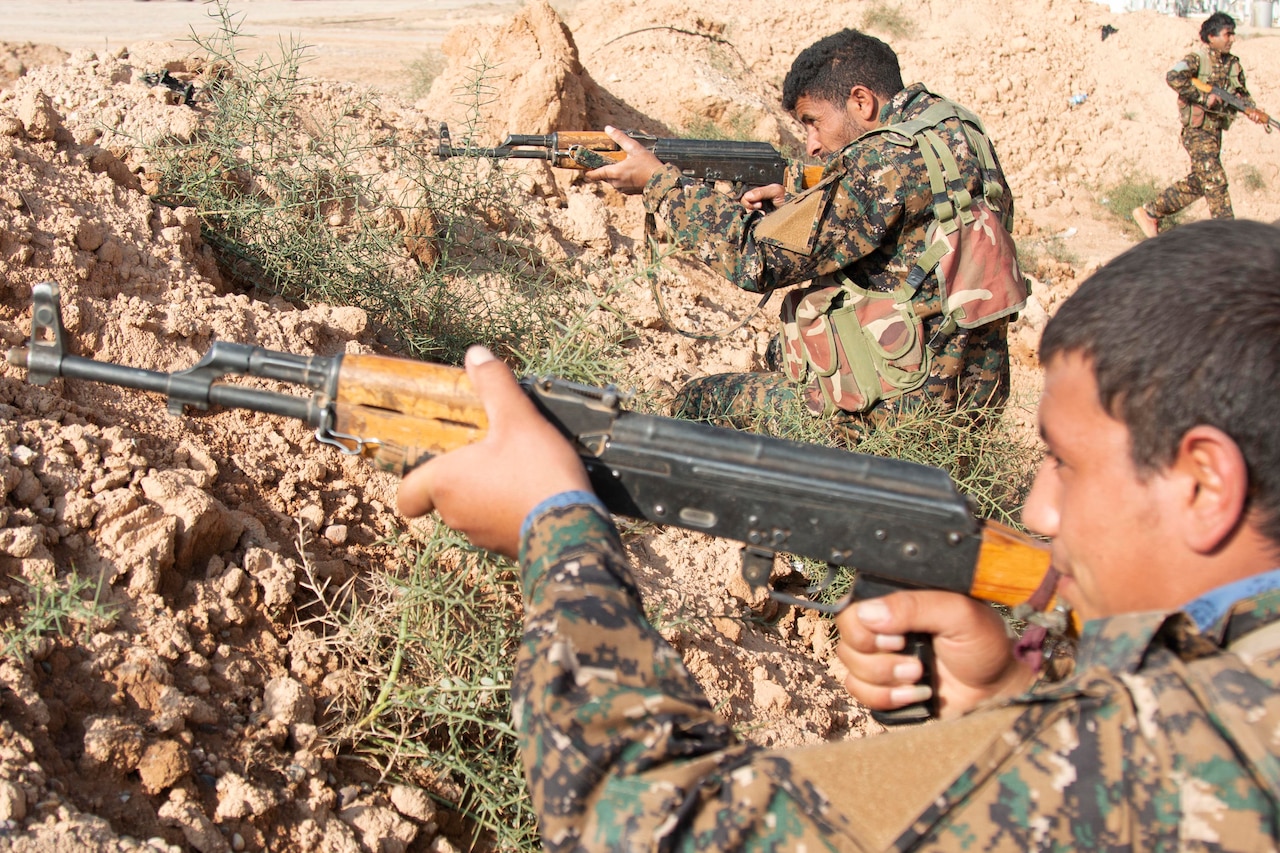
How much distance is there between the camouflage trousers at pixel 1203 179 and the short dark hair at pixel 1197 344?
11.5 metres

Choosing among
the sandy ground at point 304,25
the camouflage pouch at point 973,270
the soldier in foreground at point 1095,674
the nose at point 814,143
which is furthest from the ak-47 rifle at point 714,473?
the sandy ground at point 304,25

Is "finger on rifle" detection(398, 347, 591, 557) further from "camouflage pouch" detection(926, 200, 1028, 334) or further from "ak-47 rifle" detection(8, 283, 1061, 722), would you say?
"camouflage pouch" detection(926, 200, 1028, 334)

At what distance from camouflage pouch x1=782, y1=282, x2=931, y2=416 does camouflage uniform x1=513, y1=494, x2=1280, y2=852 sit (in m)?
2.89

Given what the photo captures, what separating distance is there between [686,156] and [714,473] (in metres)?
3.73

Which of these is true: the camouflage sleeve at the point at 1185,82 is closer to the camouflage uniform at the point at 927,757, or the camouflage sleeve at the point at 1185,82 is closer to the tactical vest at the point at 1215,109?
the tactical vest at the point at 1215,109

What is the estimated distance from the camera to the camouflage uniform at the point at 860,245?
4020mm

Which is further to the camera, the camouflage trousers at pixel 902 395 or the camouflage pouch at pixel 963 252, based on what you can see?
the camouflage trousers at pixel 902 395

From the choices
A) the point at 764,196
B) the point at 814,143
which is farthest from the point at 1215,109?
the point at 814,143

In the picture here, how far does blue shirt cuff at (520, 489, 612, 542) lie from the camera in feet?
5.42

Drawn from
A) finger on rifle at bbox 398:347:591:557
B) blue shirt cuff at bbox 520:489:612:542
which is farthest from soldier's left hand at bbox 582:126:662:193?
blue shirt cuff at bbox 520:489:612:542

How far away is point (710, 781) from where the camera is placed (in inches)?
53.3

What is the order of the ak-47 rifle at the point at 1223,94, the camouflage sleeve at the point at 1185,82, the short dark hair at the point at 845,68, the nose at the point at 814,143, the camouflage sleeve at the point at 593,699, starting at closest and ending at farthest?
the camouflage sleeve at the point at 593,699, the short dark hair at the point at 845,68, the nose at the point at 814,143, the ak-47 rifle at the point at 1223,94, the camouflage sleeve at the point at 1185,82

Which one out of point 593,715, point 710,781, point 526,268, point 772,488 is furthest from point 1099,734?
point 526,268

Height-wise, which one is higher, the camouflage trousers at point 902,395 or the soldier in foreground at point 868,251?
the soldier in foreground at point 868,251
